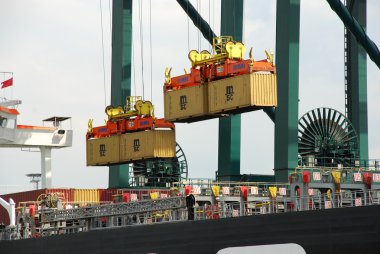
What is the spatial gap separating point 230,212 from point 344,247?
22.9ft

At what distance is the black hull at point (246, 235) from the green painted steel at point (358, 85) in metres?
25.1

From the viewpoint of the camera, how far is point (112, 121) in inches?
2441

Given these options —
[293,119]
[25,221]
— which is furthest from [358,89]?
[25,221]

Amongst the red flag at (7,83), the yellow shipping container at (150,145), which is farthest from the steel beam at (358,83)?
the red flag at (7,83)

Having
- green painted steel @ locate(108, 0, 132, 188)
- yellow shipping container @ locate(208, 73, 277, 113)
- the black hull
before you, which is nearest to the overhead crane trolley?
yellow shipping container @ locate(208, 73, 277, 113)

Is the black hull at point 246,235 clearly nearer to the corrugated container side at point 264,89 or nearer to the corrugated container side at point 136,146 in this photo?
the corrugated container side at point 264,89

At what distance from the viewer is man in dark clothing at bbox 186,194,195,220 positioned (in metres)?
35.8

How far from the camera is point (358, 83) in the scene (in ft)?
205

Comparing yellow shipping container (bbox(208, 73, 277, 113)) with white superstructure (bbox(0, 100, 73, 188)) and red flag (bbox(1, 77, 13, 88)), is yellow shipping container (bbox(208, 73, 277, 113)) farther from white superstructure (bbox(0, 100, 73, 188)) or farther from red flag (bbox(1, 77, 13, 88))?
red flag (bbox(1, 77, 13, 88))

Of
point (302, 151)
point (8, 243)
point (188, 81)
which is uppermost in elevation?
point (188, 81)

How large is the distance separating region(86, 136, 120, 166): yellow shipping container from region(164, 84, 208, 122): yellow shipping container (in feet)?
31.5

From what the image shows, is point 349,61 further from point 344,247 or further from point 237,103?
point 344,247

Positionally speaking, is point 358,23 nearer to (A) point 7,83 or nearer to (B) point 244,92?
(B) point 244,92

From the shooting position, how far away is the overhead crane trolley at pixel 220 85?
154 feet
